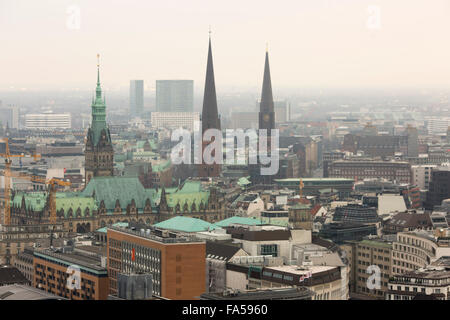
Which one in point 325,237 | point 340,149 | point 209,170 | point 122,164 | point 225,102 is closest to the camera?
point 325,237

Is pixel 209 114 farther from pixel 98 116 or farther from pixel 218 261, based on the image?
pixel 218 261

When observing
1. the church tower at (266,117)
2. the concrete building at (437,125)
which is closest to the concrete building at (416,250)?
the church tower at (266,117)

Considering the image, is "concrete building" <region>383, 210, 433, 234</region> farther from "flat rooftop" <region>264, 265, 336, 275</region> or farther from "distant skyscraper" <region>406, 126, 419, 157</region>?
"distant skyscraper" <region>406, 126, 419, 157</region>

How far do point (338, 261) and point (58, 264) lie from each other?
9293mm

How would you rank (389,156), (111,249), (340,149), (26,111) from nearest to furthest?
(111,249)
(26,111)
(389,156)
(340,149)

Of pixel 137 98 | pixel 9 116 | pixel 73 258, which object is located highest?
pixel 137 98

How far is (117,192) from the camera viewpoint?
58.9 metres

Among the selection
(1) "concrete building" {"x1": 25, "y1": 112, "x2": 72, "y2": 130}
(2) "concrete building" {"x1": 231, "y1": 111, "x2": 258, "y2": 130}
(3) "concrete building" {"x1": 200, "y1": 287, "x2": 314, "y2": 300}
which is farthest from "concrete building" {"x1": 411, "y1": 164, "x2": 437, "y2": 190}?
(3) "concrete building" {"x1": 200, "y1": 287, "x2": 314, "y2": 300}

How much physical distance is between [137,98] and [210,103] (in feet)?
62.2

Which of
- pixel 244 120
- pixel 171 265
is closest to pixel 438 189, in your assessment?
pixel 244 120

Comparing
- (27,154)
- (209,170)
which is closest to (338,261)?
(209,170)

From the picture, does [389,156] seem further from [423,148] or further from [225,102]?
[225,102]

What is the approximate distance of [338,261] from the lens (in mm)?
37031

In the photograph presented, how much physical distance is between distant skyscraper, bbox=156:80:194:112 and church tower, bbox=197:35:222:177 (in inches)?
186
